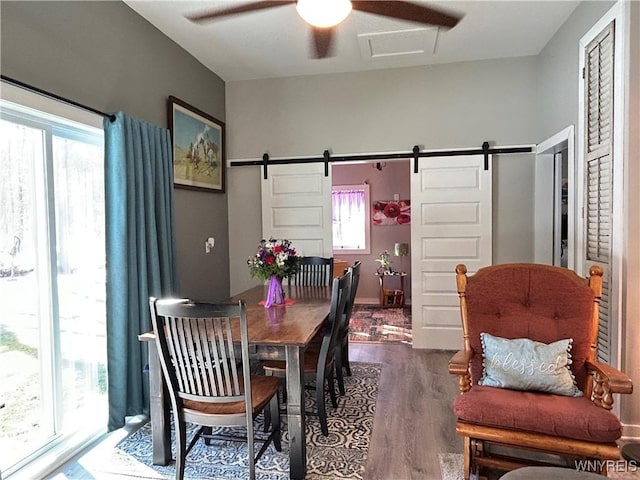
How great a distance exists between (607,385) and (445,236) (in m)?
2.46

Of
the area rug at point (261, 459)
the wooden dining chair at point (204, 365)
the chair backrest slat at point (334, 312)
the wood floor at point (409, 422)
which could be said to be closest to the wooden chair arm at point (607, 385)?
the wood floor at point (409, 422)

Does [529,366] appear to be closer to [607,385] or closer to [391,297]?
[607,385]

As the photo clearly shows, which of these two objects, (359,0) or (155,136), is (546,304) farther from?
(155,136)

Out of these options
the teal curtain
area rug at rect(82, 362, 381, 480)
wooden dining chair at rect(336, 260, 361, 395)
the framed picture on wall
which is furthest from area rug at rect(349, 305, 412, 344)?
the teal curtain

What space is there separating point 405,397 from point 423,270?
1.54m

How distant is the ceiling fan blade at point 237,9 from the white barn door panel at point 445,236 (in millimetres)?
2108

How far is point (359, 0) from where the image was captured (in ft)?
9.43

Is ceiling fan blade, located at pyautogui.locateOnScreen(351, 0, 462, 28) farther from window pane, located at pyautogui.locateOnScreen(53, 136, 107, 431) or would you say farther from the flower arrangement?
window pane, located at pyautogui.locateOnScreen(53, 136, 107, 431)

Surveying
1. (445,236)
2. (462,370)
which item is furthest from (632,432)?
(445,236)

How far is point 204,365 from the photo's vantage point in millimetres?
1932

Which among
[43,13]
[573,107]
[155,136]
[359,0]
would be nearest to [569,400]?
[573,107]

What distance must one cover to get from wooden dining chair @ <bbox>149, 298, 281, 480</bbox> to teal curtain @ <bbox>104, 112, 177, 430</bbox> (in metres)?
0.87

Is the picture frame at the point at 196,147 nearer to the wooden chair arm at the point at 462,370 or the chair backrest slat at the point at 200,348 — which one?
the chair backrest slat at the point at 200,348

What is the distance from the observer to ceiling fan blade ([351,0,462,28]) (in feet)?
9.59
